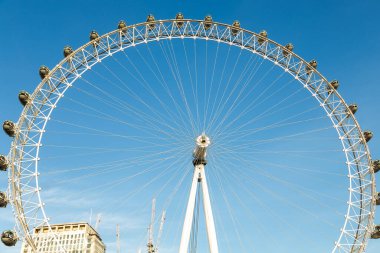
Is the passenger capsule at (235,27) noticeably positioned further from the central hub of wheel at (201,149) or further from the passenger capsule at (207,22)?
the central hub of wheel at (201,149)

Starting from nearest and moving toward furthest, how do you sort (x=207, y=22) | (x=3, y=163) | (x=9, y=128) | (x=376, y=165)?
1. (x=3, y=163)
2. (x=9, y=128)
3. (x=376, y=165)
4. (x=207, y=22)

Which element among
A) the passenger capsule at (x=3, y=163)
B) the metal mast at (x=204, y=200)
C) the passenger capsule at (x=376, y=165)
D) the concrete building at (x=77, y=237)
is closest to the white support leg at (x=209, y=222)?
the metal mast at (x=204, y=200)

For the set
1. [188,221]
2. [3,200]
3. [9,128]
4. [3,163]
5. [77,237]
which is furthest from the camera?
[77,237]

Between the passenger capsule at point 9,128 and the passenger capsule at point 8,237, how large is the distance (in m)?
7.11

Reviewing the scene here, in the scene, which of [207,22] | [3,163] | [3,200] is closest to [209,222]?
[3,200]

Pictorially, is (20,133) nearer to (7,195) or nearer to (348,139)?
(7,195)

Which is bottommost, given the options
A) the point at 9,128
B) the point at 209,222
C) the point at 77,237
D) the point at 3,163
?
the point at 209,222

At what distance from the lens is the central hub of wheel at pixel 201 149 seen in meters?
33.0

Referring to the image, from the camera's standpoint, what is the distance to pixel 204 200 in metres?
31.1

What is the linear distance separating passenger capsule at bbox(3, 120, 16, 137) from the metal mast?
538 inches

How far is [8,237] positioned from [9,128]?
25.8ft

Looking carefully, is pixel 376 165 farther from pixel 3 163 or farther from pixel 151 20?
pixel 3 163

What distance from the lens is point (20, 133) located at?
1243 inches

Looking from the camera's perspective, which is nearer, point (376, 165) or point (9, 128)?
point (9, 128)
